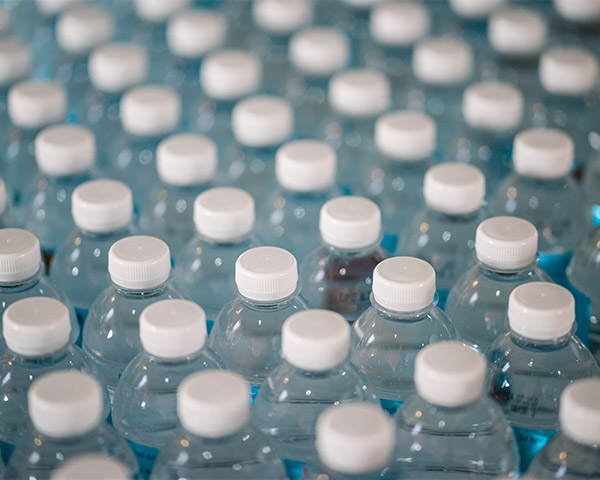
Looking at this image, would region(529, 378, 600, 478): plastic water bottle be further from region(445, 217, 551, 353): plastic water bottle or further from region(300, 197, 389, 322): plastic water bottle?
region(300, 197, 389, 322): plastic water bottle

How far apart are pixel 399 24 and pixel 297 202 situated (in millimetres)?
604

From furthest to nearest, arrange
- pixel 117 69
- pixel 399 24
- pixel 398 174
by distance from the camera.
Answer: pixel 399 24 < pixel 117 69 < pixel 398 174

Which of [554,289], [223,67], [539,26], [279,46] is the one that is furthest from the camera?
[279,46]

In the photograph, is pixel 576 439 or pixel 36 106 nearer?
pixel 576 439

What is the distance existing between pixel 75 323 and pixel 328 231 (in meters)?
0.37

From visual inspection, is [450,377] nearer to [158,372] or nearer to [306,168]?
[158,372]

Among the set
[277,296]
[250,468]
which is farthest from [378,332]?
[250,468]

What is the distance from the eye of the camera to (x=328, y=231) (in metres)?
1.19

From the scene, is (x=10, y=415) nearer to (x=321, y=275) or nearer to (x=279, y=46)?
(x=321, y=275)

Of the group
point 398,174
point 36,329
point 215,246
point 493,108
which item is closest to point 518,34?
point 493,108

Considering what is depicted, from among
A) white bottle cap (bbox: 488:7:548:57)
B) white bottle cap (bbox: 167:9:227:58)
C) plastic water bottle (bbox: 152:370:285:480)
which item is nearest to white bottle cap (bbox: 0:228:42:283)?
plastic water bottle (bbox: 152:370:285:480)

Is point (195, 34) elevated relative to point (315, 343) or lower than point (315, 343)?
lower

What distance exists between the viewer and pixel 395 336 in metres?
1.09

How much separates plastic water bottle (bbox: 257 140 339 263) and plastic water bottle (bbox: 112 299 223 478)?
0.40 meters
